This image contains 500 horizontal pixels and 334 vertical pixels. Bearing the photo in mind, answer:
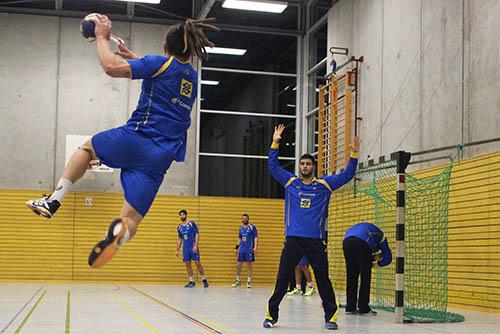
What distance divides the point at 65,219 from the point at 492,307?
14.9 metres

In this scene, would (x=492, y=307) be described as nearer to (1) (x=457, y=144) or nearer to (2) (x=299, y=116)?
(1) (x=457, y=144)

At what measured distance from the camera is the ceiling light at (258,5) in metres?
23.4

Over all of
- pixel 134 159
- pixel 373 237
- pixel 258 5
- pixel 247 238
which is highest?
pixel 258 5

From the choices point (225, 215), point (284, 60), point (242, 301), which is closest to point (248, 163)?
point (225, 215)

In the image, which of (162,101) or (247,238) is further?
(247,238)

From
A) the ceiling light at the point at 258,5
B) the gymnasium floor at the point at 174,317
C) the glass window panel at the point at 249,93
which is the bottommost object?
the gymnasium floor at the point at 174,317

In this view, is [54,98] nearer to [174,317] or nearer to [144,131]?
[174,317]

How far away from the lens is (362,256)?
12.4m

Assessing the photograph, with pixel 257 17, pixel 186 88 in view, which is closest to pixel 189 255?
pixel 257 17

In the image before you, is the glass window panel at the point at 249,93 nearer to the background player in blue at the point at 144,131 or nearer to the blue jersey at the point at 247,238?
the blue jersey at the point at 247,238

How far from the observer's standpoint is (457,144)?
15336 millimetres

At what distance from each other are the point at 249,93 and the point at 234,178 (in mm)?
2990

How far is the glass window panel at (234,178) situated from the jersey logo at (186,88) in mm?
19957

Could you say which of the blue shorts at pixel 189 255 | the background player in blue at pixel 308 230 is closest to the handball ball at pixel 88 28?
the background player in blue at pixel 308 230
